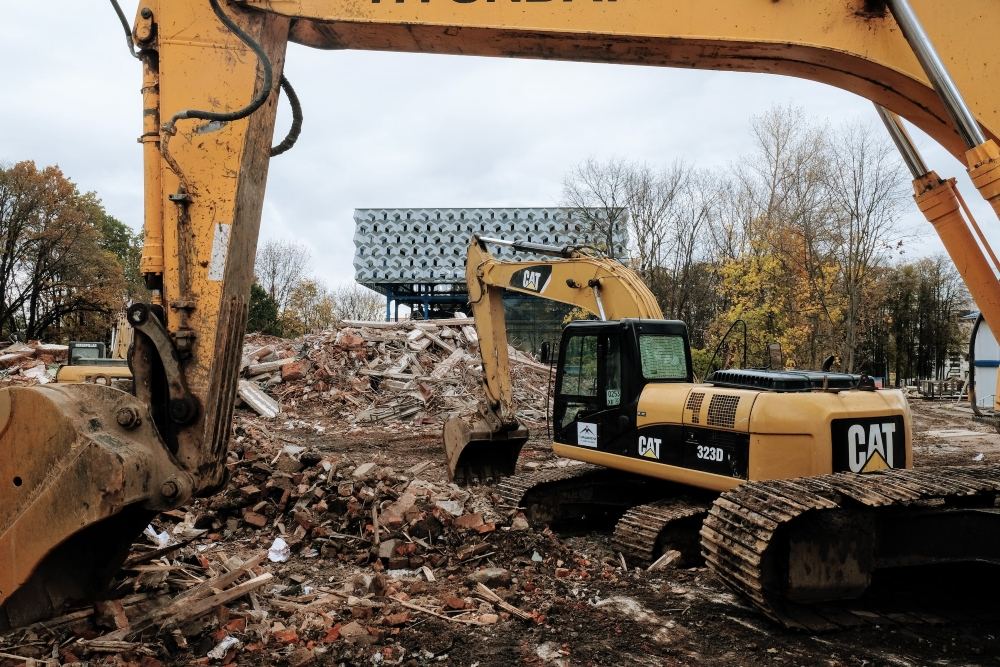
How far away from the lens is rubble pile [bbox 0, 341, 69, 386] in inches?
891

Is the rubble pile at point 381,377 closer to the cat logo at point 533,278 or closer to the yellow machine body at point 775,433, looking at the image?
the cat logo at point 533,278

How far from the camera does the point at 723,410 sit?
627 centimetres

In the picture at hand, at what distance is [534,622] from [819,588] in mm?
1951

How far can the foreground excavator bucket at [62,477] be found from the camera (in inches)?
135

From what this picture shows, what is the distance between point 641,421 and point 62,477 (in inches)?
197

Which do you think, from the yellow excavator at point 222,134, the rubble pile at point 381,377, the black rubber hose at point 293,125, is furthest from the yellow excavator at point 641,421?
the rubble pile at point 381,377

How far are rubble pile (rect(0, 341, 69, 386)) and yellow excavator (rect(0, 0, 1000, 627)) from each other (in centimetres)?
2038

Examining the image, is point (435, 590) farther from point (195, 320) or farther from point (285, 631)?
point (195, 320)

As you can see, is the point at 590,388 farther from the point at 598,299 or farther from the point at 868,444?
the point at 868,444

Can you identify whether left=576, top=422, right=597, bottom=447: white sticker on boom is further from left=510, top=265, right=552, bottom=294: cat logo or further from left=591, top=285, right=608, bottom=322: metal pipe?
left=510, top=265, right=552, bottom=294: cat logo

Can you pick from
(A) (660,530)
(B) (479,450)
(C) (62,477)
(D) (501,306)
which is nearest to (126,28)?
(C) (62,477)

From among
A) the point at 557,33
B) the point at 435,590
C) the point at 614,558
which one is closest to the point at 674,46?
the point at 557,33

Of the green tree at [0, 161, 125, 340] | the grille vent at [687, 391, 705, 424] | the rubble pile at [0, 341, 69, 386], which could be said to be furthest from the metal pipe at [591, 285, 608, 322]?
the green tree at [0, 161, 125, 340]

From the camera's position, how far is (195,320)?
376 centimetres
